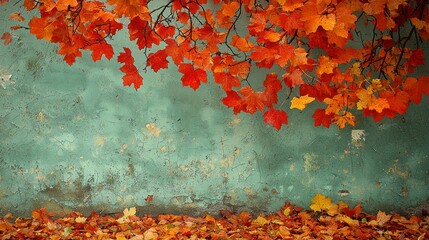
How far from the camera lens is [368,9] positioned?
3732 millimetres

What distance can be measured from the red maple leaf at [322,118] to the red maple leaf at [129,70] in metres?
1.65

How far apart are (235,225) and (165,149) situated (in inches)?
38.1

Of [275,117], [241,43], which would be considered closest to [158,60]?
[241,43]

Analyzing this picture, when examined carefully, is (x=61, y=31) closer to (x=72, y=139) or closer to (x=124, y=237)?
(x=72, y=139)

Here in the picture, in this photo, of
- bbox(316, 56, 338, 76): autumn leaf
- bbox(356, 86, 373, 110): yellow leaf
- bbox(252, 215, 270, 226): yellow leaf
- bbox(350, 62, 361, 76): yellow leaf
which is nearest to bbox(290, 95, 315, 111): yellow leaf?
bbox(316, 56, 338, 76): autumn leaf

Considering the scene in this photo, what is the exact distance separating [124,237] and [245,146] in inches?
56.4

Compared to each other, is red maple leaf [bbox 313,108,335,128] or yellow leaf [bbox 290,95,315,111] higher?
yellow leaf [bbox 290,95,315,111]

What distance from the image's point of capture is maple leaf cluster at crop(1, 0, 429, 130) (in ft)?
12.2

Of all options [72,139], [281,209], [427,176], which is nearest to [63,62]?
[72,139]

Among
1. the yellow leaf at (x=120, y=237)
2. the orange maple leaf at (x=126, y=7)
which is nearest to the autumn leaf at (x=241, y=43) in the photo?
the orange maple leaf at (x=126, y=7)

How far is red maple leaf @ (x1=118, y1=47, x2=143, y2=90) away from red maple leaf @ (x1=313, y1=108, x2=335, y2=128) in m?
1.65

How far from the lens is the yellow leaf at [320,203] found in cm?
501

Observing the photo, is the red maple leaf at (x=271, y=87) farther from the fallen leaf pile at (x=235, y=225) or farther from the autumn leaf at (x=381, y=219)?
the autumn leaf at (x=381, y=219)

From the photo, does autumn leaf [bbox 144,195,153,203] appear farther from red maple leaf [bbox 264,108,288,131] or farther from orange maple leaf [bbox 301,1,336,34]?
orange maple leaf [bbox 301,1,336,34]
